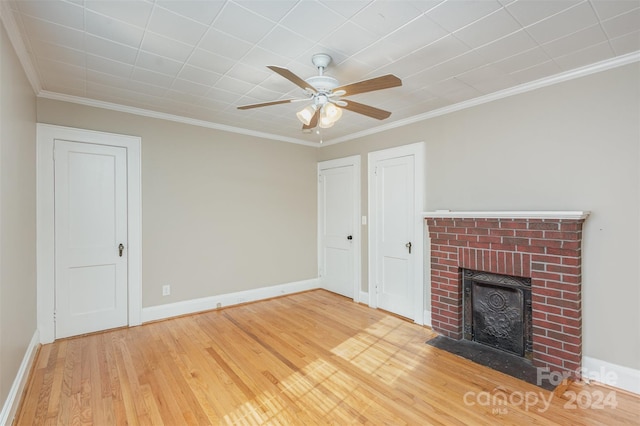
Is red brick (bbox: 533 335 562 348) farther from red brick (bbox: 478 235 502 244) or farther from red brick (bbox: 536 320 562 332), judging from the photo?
red brick (bbox: 478 235 502 244)

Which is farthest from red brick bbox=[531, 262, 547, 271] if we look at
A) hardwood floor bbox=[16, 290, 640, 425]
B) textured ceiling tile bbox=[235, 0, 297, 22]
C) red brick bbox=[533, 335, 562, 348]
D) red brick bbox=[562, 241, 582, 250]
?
textured ceiling tile bbox=[235, 0, 297, 22]

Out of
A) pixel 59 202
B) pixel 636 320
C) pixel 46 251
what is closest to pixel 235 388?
pixel 46 251

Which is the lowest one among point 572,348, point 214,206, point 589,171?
point 572,348

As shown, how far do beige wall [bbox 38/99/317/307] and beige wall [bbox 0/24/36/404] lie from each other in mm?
777

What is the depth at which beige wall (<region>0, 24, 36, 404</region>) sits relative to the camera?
1886mm

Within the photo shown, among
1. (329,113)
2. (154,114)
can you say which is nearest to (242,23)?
(329,113)

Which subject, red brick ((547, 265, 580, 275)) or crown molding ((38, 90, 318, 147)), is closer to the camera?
red brick ((547, 265, 580, 275))

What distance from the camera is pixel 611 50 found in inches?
88.4

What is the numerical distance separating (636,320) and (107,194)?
5088mm

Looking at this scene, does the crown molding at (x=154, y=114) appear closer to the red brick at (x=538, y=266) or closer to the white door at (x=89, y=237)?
the white door at (x=89, y=237)

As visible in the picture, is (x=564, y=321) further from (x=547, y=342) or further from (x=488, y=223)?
(x=488, y=223)

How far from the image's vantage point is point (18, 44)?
84.9 inches

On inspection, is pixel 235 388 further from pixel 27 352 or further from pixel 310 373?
pixel 27 352

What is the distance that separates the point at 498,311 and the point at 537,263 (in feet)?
2.10
